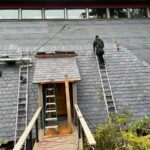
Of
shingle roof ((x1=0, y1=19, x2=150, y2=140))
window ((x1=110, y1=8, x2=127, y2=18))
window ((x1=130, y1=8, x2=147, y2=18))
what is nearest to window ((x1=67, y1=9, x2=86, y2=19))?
window ((x1=110, y1=8, x2=127, y2=18))

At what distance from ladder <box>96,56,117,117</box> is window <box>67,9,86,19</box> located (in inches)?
332

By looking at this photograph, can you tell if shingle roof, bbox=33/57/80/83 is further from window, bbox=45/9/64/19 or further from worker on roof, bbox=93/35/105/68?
window, bbox=45/9/64/19

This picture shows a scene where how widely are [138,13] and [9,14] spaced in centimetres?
843

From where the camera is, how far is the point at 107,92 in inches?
427

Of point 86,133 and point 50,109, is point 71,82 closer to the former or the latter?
point 50,109

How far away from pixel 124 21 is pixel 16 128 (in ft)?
41.5

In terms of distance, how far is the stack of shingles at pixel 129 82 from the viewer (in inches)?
410

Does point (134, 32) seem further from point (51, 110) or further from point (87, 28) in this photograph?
point (51, 110)

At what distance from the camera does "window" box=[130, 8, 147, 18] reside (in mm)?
20453

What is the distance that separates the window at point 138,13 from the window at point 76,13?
10.8 ft

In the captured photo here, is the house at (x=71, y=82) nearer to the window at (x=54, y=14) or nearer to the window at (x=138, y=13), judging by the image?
the window at (x=54, y=14)

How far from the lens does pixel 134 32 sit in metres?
18.6

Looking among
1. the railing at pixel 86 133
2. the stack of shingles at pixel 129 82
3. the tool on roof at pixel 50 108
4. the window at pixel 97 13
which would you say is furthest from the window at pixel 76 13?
the railing at pixel 86 133

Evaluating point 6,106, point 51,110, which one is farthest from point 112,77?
point 6,106
